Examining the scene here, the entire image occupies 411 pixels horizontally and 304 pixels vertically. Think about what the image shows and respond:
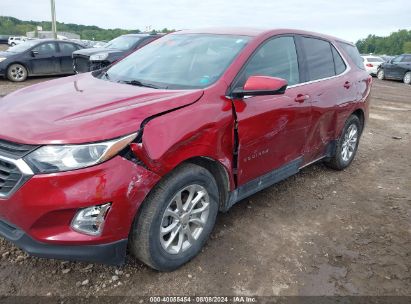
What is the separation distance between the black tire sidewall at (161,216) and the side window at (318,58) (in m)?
1.85

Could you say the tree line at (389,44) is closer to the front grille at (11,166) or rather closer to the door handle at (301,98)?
the door handle at (301,98)

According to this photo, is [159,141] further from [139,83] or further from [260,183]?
[260,183]

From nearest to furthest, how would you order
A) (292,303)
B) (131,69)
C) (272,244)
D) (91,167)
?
(91,167)
(292,303)
(272,244)
(131,69)

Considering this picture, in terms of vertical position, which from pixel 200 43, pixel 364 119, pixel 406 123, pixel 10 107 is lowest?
pixel 406 123

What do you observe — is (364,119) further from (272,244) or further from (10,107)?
(10,107)

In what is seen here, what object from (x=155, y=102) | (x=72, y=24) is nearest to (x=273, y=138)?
(x=155, y=102)

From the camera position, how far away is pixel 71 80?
352cm

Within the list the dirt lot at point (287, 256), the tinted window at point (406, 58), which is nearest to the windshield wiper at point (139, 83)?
the dirt lot at point (287, 256)

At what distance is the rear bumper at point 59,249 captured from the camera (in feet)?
7.57

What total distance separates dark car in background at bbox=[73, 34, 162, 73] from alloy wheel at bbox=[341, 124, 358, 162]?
259 inches

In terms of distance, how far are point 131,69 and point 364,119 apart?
3.38 m

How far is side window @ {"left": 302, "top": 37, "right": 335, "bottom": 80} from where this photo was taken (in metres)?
4.09

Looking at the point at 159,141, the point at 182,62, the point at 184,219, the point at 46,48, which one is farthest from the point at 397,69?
the point at 159,141

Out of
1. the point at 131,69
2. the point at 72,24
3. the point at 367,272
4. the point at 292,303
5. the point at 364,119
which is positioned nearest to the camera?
the point at 292,303
